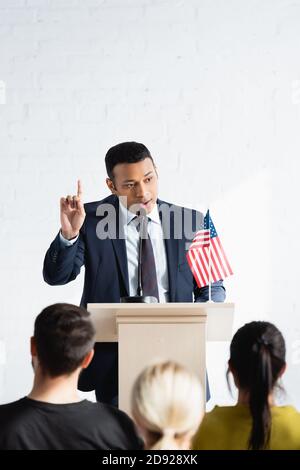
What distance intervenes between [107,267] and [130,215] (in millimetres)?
234

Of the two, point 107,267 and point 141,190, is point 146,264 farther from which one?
point 141,190

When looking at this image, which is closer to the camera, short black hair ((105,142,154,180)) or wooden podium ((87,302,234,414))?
wooden podium ((87,302,234,414))

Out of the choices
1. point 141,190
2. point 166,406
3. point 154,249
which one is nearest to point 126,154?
point 141,190

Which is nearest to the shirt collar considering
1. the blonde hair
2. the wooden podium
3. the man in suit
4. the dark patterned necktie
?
the man in suit

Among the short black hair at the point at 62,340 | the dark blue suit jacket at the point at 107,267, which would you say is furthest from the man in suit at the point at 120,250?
the short black hair at the point at 62,340

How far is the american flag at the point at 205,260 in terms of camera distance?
2.85 metres

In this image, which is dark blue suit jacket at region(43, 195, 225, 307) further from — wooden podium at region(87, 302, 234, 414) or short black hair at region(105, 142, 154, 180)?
wooden podium at region(87, 302, 234, 414)

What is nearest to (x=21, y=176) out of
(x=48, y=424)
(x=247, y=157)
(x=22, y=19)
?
(x=22, y=19)

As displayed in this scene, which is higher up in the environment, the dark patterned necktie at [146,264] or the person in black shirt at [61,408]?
the dark patterned necktie at [146,264]

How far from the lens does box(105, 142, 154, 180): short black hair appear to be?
3.21 metres

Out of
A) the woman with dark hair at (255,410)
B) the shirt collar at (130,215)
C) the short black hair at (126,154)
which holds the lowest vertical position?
the woman with dark hair at (255,410)

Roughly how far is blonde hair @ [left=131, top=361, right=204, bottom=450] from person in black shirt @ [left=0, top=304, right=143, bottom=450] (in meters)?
0.21

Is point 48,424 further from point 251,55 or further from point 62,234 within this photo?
point 251,55

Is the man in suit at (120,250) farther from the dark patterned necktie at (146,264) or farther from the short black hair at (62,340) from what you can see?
the short black hair at (62,340)
